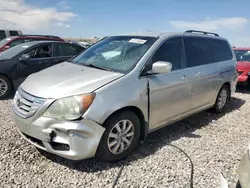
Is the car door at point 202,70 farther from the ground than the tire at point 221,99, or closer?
farther from the ground

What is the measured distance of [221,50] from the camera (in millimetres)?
5391

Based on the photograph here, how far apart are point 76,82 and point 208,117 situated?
134 inches

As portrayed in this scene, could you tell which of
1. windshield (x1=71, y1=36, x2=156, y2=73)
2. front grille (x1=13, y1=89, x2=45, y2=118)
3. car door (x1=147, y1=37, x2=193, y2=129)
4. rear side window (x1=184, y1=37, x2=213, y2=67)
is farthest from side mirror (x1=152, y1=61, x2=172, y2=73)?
front grille (x1=13, y1=89, x2=45, y2=118)

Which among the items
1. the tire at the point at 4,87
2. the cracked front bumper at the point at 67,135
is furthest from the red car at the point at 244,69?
the tire at the point at 4,87

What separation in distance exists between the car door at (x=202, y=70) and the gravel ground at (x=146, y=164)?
0.66 meters

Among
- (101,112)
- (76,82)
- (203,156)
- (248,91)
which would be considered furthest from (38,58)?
(248,91)

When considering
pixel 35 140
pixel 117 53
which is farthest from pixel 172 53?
pixel 35 140

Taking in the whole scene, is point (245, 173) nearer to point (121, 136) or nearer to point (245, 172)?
point (245, 172)

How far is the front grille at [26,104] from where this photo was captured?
2.86m

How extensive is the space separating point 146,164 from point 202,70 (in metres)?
2.18

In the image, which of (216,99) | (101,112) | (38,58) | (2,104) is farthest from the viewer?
(38,58)

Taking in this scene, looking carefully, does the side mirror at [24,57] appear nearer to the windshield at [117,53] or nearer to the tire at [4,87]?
the tire at [4,87]

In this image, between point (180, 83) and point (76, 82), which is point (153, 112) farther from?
point (76, 82)

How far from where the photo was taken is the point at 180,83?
3.90 meters
